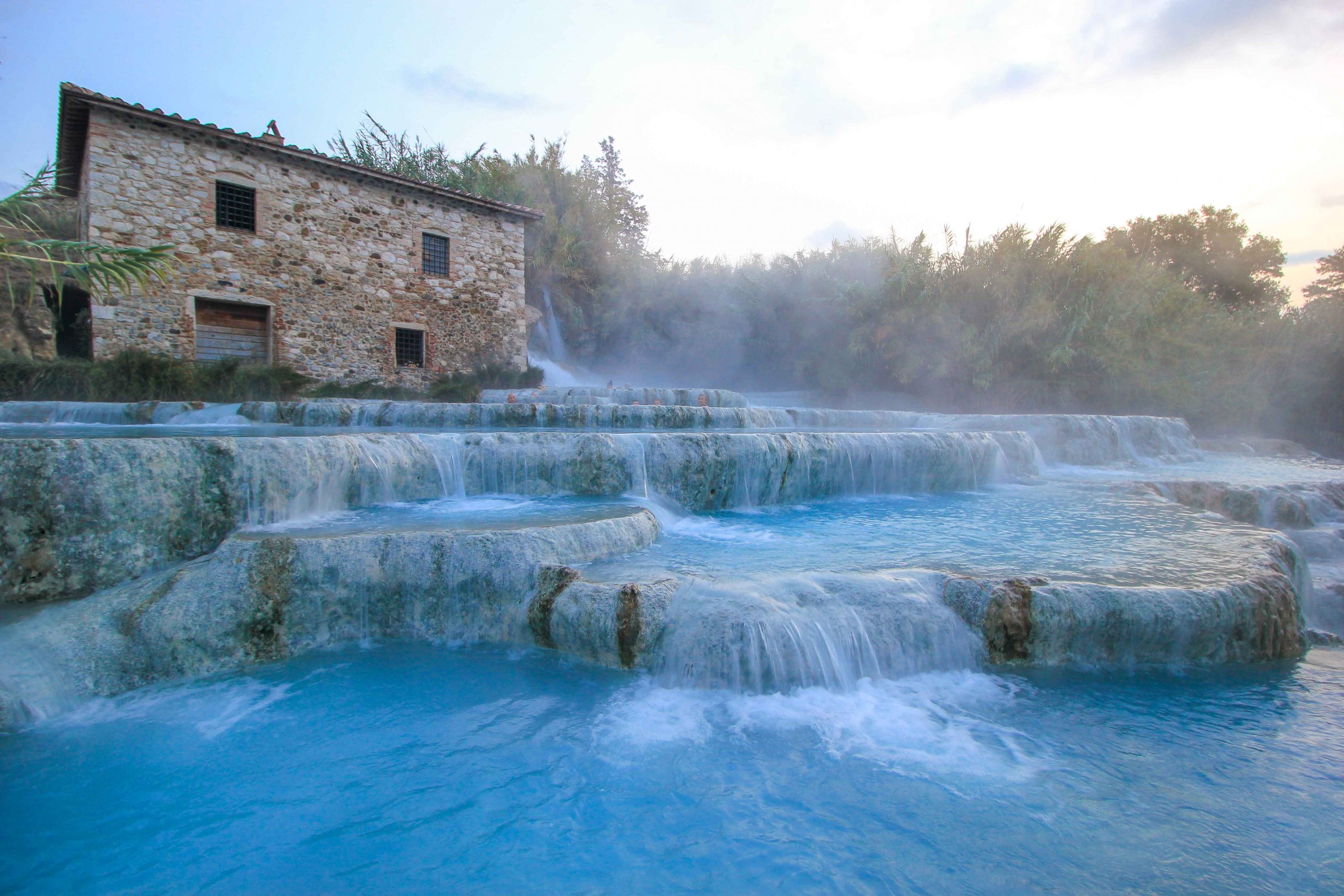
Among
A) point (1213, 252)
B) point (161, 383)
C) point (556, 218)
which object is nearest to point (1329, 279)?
point (1213, 252)

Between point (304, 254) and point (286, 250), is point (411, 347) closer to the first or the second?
point (304, 254)

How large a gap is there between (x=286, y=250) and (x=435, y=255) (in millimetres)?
2651

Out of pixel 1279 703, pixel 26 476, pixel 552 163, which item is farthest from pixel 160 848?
pixel 552 163

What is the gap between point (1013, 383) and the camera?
1466 cm

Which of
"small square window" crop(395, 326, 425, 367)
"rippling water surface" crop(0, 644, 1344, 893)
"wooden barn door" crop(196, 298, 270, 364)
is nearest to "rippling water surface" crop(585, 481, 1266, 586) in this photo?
"rippling water surface" crop(0, 644, 1344, 893)

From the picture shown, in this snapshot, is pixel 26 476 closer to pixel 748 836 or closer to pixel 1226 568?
pixel 748 836

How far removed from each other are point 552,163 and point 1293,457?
19.2m

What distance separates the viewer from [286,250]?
10195 mm

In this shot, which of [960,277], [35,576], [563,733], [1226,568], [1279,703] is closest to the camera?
[563,733]

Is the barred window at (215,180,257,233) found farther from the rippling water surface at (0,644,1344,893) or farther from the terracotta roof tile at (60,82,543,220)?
the rippling water surface at (0,644,1344,893)

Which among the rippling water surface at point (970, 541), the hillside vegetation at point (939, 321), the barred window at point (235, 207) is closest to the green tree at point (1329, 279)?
the hillside vegetation at point (939, 321)

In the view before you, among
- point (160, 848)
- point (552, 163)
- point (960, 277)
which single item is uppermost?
point (552, 163)

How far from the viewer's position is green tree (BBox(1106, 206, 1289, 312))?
794 inches

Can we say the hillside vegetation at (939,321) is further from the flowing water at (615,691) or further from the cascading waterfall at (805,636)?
the cascading waterfall at (805,636)
